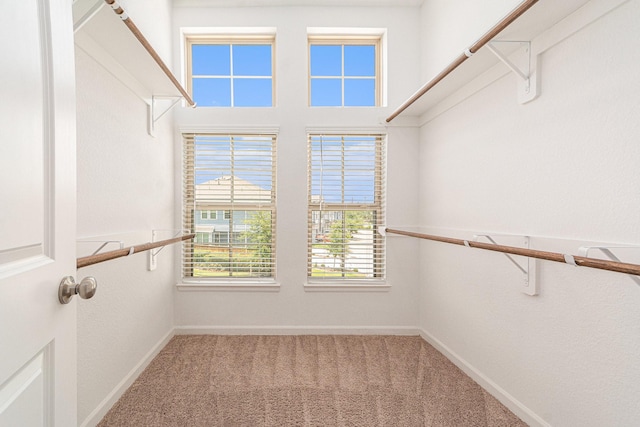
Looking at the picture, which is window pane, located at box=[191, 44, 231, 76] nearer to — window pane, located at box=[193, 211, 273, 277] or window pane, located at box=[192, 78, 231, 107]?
window pane, located at box=[192, 78, 231, 107]

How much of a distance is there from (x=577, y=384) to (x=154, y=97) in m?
2.86

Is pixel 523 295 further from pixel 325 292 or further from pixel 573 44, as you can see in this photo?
pixel 325 292

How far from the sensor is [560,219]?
4.85 ft

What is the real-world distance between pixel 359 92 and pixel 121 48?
1.89 meters

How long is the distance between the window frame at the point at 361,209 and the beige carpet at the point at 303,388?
0.50 m

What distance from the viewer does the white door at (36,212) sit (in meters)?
0.57

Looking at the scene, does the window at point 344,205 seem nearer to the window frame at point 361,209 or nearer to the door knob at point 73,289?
the window frame at point 361,209

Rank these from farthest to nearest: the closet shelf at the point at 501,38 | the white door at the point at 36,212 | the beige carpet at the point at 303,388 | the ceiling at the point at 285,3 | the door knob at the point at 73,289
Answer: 1. the ceiling at the point at 285,3
2. the beige carpet at the point at 303,388
3. the closet shelf at the point at 501,38
4. the door knob at the point at 73,289
5. the white door at the point at 36,212

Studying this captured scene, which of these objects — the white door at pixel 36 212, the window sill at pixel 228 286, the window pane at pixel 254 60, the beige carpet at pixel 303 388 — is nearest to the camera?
the white door at pixel 36 212

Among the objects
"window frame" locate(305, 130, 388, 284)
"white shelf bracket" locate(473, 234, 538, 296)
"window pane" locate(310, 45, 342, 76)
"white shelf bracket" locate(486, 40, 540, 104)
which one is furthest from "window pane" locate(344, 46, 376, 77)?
"white shelf bracket" locate(473, 234, 538, 296)

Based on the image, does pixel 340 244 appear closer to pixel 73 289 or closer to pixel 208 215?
pixel 208 215

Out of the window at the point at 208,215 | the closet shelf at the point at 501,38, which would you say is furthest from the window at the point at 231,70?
the closet shelf at the point at 501,38

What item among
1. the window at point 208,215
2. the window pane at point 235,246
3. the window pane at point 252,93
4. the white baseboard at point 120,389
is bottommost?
the white baseboard at point 120,389

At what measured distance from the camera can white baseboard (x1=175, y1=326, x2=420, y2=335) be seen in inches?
111
